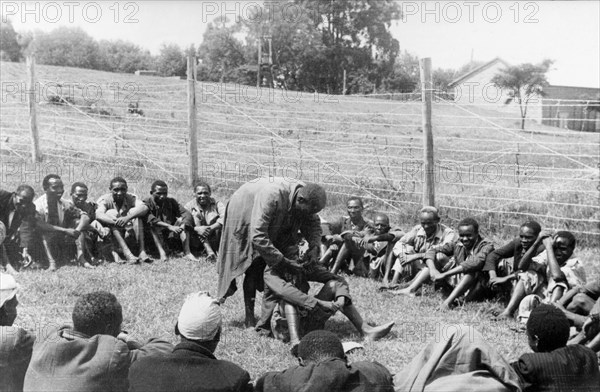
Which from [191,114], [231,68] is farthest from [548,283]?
[231,68]

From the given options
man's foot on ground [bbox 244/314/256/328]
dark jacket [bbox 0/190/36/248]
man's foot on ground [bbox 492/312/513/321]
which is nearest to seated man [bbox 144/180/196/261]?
dark jacket [bbox 0/190/36/248]

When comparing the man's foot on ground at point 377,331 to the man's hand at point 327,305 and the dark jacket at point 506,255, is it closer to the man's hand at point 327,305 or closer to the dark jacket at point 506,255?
the man's hand at point 327,305

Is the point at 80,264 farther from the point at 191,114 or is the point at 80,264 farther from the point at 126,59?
the point at 126,59

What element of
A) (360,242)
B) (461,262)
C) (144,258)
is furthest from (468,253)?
(144,258)

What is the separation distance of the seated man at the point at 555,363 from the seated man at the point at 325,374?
31.8 inches

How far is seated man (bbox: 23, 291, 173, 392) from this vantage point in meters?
3.28

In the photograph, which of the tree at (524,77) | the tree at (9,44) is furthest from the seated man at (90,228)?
the tree at (524,77)

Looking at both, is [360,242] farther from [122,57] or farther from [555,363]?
[122,57]

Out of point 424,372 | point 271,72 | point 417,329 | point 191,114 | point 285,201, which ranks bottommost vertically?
point 417,329

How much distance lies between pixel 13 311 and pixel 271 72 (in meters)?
30.1

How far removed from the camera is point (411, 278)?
7.74 m

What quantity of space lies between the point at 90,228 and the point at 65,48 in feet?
122

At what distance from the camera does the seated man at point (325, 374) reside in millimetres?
3244

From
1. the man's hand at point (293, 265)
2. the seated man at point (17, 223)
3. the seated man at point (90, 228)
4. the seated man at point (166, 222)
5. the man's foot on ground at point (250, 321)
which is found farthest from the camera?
the seated man at point (166, 222)
